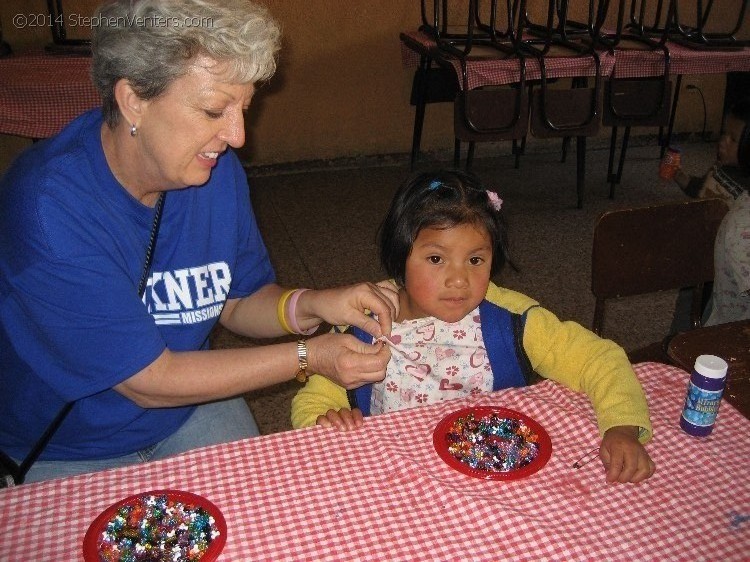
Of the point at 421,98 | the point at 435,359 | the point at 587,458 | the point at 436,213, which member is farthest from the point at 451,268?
the point at 421,98

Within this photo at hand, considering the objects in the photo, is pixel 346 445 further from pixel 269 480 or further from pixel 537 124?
pixel 537 124

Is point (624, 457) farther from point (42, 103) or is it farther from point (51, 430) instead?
point (42, 103)

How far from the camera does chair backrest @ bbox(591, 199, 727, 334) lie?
2057 millimetres

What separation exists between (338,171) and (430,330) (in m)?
3.85

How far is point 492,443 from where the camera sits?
1270 mm

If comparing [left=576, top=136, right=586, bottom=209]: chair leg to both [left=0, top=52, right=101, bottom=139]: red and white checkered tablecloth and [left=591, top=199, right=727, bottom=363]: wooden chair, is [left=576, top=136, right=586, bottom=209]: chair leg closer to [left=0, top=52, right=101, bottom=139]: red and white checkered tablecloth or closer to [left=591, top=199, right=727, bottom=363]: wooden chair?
[left=591, top=199, right=727, bottom=363]: wooden chair

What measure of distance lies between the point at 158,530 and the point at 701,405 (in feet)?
3.21

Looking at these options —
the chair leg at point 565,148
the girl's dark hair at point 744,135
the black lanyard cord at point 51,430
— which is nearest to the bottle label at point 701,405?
the black lanyard cord at point 51,430

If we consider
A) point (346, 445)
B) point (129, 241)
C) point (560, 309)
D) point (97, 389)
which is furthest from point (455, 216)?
point (560, 309)

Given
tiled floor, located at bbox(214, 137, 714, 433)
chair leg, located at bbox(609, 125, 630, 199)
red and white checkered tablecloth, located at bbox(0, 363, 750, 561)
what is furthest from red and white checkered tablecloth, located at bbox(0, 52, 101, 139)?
chair leg, located at bbox(609, 125, 630, 199)

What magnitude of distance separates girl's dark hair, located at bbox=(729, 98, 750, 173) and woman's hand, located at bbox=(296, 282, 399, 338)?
1792 mm

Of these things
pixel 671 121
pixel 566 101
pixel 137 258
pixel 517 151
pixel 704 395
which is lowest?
pixel 517 151

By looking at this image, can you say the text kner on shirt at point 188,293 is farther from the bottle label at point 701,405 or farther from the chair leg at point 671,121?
the chair leg at point 671,121

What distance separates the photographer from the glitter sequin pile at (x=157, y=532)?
1.00 m
